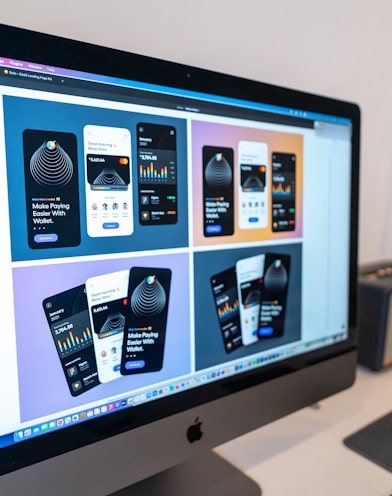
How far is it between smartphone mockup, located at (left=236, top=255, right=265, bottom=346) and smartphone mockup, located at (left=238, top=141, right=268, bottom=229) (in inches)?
1.9

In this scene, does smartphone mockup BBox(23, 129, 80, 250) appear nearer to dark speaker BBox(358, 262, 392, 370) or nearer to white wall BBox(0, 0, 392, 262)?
white wall BBox(0, 0, 392, 262)

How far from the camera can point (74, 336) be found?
417 mm

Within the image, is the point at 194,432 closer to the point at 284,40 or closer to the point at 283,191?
the point at 283,191

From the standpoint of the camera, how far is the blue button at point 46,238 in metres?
0.39

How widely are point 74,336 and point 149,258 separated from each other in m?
0.11

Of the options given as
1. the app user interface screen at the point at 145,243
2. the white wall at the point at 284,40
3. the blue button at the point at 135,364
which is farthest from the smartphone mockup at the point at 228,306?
the white wall at the point at 284,40

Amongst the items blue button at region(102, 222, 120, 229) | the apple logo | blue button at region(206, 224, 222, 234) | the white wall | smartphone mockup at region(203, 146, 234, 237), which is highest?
the white wall

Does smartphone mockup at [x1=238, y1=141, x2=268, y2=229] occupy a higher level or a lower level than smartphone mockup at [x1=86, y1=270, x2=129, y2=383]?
higher

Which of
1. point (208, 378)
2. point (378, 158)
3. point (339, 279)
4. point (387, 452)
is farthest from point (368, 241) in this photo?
point (208, 378)

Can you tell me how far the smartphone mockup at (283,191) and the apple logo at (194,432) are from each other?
26cm

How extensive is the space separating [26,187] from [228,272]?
0.26m

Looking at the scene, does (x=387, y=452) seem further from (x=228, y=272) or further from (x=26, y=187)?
(x=26, y=187)

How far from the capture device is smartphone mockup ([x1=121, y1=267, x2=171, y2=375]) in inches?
17.8

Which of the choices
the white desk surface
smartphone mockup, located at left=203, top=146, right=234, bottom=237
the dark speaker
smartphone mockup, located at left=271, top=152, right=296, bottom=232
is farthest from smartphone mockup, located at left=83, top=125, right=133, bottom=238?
the dark speaker
